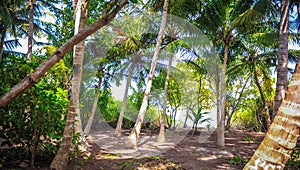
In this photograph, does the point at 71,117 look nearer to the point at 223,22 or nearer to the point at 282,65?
the point at 282,65

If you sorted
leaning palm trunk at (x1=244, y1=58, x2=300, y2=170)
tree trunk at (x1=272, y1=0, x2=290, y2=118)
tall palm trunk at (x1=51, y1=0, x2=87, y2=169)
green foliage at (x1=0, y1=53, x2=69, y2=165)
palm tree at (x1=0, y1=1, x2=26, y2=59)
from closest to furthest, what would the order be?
leaning palm trunk at (x1=244, y1=58, x2=300, y2=170) → green foliage at (x1=0, y1=53, x2=69, y2=165) → tall palm trunk at (x1=51, y1=0, x2=87, y2=169) → tree trunk at (x1=272, y1=0, x2=290, y2=118) → palm tree at (x1=0, y1=1, x2=26, y2=59)

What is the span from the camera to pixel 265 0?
8.45 meters

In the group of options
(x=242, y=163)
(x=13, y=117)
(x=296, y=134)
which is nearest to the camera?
(x=296, y=134)

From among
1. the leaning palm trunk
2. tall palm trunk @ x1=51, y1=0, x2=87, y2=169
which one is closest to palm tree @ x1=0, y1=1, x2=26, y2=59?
tall palm trunk @ x1=51, y1=0, x2=87, y2=169

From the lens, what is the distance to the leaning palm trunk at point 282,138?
1.33m

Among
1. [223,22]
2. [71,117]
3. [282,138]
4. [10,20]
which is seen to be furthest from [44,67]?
[10,20]

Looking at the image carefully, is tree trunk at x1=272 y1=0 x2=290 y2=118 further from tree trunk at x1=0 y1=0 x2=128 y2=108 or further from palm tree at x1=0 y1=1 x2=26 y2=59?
palm tree at x1=0 y1=1 x2=26 y2=59

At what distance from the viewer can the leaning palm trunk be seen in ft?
4.36

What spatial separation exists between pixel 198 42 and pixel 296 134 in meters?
9.23

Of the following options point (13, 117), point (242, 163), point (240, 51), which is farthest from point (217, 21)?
point (13, 117)

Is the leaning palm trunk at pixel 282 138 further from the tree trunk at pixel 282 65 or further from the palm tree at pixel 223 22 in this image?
the palm tree at pixel 223 22

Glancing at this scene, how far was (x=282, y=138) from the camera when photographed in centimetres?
133

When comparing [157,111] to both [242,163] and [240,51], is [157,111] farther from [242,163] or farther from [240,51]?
[242,163]

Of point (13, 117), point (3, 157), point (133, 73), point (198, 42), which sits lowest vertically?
point (3, 157)
